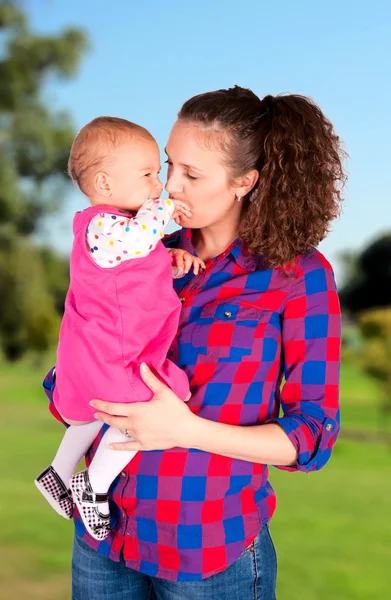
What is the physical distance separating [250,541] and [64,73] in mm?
7903

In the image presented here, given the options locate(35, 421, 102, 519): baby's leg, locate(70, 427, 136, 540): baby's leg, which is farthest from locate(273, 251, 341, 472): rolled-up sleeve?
locate(35, 421, 102, 519): baby's leg

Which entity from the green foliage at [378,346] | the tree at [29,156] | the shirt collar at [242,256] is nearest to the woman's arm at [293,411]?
the shirt collar at [242,256]

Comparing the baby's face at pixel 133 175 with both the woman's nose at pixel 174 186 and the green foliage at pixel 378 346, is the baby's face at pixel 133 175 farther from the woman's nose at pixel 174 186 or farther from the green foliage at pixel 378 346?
the green foliage at pixel 378 346

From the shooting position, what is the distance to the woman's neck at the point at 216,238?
1691 millimetres

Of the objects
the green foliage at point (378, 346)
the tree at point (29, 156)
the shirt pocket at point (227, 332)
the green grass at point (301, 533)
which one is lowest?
the green grass at point (301, 533)

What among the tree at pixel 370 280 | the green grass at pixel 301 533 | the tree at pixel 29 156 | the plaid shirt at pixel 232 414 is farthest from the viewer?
the tree at pixel 370 280

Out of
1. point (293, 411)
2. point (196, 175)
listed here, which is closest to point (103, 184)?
point (196, 175)

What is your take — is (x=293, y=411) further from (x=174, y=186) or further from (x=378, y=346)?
(x=378, y=346)

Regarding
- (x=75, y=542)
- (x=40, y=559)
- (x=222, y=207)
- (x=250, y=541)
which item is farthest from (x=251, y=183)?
(x=40, y=559)

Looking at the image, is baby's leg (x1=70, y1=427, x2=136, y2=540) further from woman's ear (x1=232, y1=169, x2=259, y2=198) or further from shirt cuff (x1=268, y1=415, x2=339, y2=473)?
woman's ear (x1=232, y1=169, x2=259, y2=198)

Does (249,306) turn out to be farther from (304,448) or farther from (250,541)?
(250,541)

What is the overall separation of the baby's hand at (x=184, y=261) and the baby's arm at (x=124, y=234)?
0.43ft

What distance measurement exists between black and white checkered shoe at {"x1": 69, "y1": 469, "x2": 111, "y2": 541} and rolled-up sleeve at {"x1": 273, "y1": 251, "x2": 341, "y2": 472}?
37cm

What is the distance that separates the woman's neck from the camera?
66.6 inches
